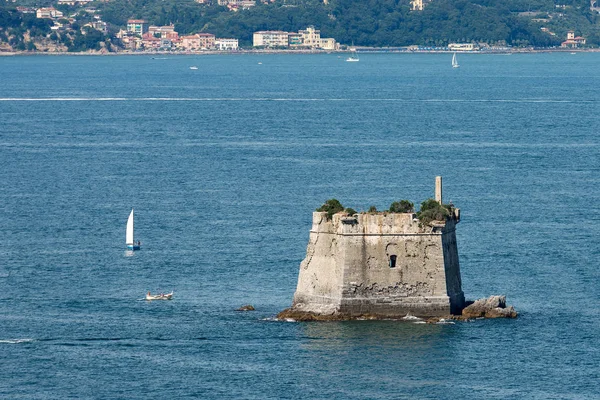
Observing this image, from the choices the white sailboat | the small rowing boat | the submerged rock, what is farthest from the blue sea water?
the white sailboat

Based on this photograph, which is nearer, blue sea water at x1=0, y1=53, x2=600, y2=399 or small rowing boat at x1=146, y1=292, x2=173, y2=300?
blue sea water at x1=0, y1=53, x2=600, y2=399

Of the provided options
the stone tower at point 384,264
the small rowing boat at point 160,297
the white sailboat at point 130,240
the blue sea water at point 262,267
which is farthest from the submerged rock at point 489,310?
the white sailboat at point 130,240

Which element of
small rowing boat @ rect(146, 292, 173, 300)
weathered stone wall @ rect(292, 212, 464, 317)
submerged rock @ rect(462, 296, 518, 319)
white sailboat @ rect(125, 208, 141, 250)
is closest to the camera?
weathered stone wall @ rect(292, 212, 464, 317)

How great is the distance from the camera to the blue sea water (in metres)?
58.4

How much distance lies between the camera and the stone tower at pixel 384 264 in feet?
205

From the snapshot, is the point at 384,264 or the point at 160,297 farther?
the point at 160,297

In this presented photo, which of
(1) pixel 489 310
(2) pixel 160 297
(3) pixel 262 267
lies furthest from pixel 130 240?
(1) pixel 489 310

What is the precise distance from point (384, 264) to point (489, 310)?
594cm

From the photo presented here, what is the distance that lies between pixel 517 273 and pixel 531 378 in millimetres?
19131

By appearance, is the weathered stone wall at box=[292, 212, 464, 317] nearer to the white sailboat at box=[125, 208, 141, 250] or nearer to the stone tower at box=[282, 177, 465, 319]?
the stone tower at box=[282, 177, 465, 319]

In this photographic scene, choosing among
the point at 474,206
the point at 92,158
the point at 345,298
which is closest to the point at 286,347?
the point at 345,298

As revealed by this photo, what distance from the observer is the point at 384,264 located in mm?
62531

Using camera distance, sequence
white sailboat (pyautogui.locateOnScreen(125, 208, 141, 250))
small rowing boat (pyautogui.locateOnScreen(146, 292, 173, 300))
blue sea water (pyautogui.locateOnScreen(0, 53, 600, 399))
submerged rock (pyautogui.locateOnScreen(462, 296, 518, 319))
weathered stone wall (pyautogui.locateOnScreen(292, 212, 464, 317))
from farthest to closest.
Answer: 1. white sailboat (pyautogui.locateOnScreen(125, 208, 141, 250))
2. small rowing boat (pyautogui.locateOnScreen(146, 292, 173, 300))
3. submerged rock (pyautogui.locateOnScreen(462, 296, 518, 319))
4. weathered stone wall (pyautogui.locateOnScreen(292, 212, 464, 317))
5. blue sea water (pyautogui.locateOnScreen(0, 53, 600, 399))

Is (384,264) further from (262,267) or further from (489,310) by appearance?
(262,267)
